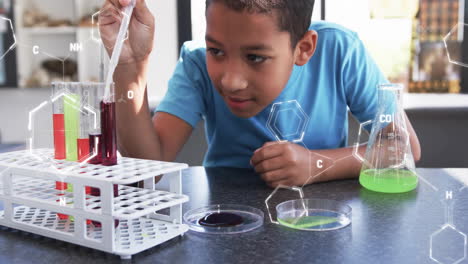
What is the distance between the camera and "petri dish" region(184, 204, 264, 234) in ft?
1.91

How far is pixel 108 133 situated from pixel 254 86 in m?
0.30

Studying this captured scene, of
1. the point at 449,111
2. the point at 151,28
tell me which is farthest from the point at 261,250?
the point at 449,111

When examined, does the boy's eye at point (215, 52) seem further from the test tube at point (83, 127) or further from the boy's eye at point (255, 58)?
the test tube at point (83, 127)

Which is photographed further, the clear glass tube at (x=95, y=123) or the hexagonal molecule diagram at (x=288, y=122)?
the hexagonal molecule diagram at (x=288, y=122)

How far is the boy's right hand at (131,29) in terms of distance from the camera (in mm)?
709

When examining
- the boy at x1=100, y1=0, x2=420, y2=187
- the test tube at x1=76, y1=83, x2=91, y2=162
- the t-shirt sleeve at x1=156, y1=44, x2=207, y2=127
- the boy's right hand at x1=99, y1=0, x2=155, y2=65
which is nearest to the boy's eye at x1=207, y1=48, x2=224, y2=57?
the boy at x1=100, y1=0, x2=420, y2=187

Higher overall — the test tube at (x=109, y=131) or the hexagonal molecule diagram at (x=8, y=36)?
the hexagonal molecule diagram at (x=8, y=36)

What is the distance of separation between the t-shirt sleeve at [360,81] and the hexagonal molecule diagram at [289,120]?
0.12 metres

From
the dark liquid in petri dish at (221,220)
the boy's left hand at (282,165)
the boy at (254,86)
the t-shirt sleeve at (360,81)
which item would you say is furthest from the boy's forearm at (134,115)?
the t-shirt sleeve at (360,81)

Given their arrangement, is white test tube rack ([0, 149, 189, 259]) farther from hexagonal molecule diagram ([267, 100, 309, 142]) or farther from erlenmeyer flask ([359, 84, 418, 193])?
hexagonal molecule diagram ([267, 100, 309, 142])

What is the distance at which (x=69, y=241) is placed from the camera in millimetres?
528

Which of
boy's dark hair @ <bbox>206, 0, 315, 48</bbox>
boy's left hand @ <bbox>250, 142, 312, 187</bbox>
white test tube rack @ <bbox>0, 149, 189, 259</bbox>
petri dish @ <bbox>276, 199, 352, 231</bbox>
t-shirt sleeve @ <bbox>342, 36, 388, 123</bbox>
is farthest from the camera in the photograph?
t-shirt sleeve @ <bbox>342, 36, 388, 123</bbox>

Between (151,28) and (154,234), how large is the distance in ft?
1.29

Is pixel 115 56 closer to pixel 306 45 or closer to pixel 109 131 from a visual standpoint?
pixel 109 131
